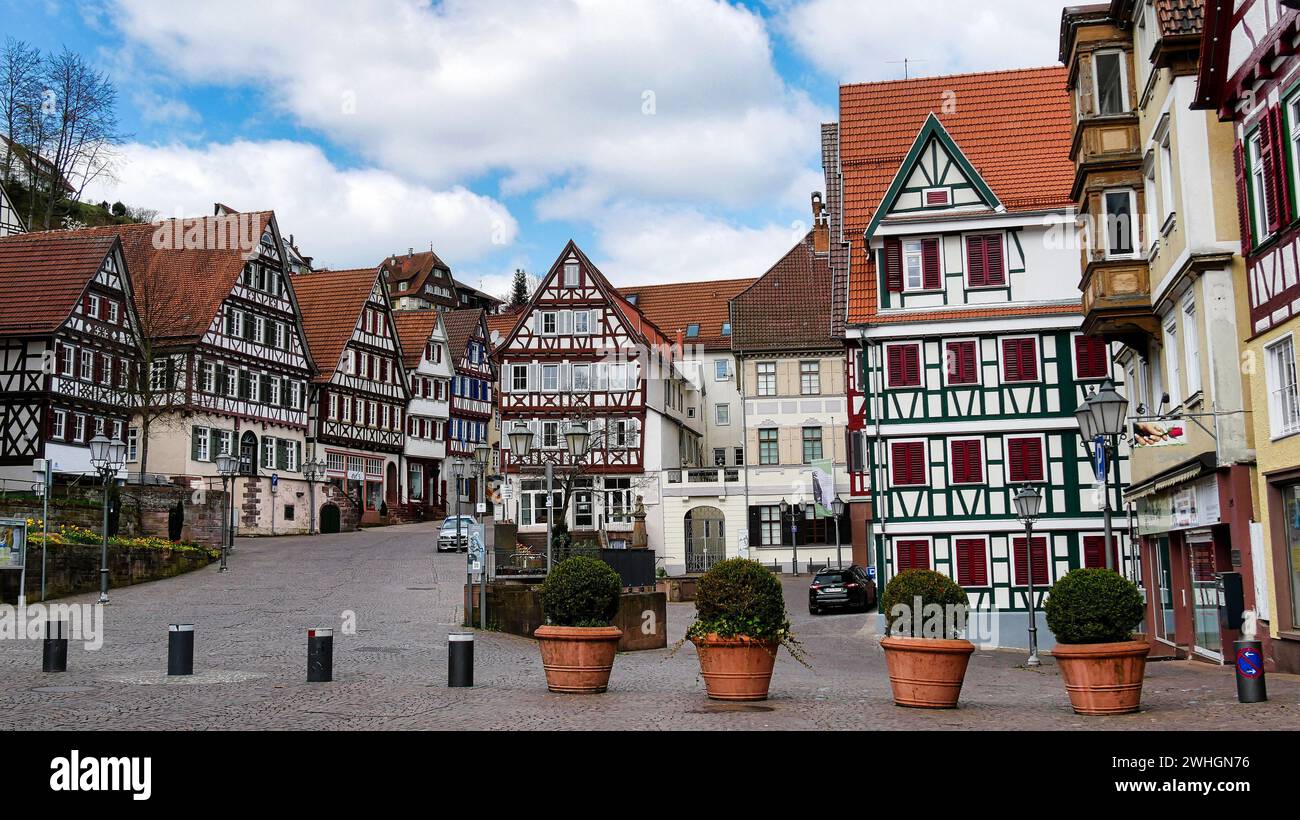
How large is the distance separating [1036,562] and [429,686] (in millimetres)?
19830

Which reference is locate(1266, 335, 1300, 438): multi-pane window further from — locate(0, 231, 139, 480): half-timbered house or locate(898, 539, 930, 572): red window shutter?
→ locate(0, 231, 139, 480): half-timbered house

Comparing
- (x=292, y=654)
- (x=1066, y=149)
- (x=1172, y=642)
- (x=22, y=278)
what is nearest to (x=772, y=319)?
(x=1066, y=149)

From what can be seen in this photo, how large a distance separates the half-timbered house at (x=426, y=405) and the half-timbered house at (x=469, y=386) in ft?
3.27

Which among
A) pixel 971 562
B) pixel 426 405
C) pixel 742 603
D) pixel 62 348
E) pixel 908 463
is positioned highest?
pixel 426 405

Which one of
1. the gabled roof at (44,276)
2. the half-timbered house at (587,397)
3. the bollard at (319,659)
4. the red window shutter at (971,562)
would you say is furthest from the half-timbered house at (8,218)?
the bollard at (319,659)

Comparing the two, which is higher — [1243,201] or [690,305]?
[690,305]

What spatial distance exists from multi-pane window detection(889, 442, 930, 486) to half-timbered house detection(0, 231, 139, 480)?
89.6 ft

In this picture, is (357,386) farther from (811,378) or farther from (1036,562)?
(1036,562)

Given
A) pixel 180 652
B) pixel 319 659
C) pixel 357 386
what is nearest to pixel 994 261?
pixel 319 659

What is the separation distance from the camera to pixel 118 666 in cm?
1844

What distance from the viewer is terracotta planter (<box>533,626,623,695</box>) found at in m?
14.8

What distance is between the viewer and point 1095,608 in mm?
12594

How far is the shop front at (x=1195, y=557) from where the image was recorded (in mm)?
19219
